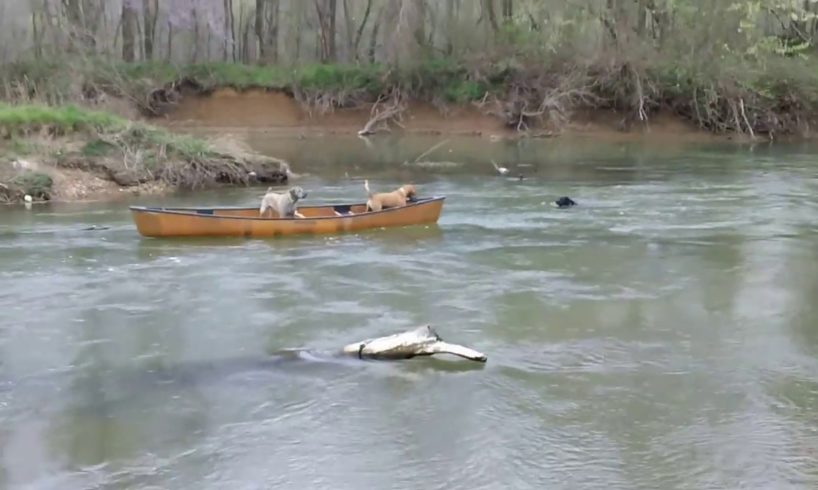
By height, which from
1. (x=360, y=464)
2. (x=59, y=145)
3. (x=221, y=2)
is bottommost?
(x=360, y=464)

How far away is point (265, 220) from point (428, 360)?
644 cm

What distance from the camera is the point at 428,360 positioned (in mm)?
9570

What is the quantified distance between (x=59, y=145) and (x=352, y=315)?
1177 cm

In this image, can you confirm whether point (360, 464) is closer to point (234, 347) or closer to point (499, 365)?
point (499, 365)

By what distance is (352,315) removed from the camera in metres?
11.3

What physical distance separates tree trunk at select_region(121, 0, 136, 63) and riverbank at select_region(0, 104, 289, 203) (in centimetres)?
1781

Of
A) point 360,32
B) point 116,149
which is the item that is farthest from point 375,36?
point 116,149

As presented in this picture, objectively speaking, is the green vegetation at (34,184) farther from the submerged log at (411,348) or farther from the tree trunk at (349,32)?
the tree trunk at (349,32)

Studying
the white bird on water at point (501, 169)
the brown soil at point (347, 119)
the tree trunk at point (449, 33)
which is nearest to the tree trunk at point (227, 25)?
the brown soil at point (347, 119)

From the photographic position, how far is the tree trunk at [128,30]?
3966 centimetres

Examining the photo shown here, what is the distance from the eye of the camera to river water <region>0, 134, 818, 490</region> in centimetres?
743

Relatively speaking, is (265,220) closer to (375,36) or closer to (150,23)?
(375,36)

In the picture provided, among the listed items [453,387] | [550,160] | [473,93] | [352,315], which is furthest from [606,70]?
[453,387]

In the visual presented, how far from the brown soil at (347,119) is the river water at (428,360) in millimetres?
15625
